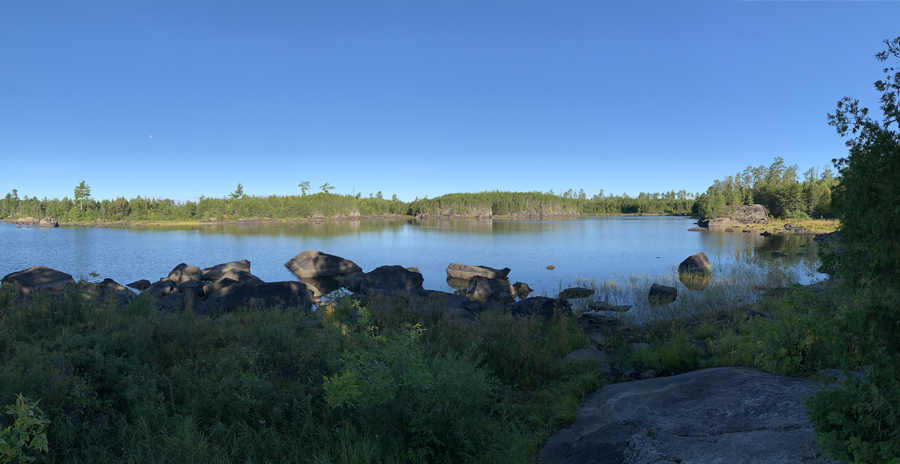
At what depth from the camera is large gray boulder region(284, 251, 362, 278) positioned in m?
32.4

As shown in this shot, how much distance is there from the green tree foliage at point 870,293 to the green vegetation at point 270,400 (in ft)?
9.41

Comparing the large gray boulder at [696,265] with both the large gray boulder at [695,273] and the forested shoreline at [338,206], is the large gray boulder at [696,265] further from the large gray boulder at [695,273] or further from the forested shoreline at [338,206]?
the forested shoreline at [338,206]

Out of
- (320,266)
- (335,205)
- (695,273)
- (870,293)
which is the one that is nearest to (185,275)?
(320,266)

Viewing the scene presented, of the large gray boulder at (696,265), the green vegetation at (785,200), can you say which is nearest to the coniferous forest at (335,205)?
the green vegetation at (785,200)

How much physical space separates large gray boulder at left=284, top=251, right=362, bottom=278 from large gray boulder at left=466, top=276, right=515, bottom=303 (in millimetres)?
13533

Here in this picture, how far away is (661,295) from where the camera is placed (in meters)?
19.2

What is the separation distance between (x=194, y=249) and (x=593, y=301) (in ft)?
160

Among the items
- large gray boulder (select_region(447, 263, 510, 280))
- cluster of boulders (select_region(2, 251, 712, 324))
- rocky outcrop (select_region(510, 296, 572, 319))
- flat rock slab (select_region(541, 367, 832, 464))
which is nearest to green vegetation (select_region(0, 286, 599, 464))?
flat rock slab (select_region(541, 367, 832, 464))

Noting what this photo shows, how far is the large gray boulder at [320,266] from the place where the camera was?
106 feet

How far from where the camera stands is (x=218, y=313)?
42.4ft

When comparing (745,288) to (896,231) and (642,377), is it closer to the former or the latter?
(642,377)

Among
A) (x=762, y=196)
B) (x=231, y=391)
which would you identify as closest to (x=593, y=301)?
(x=231, y=391)

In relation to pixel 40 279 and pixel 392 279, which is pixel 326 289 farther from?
pixel 40 279

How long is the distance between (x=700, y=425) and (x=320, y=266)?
102 feet
